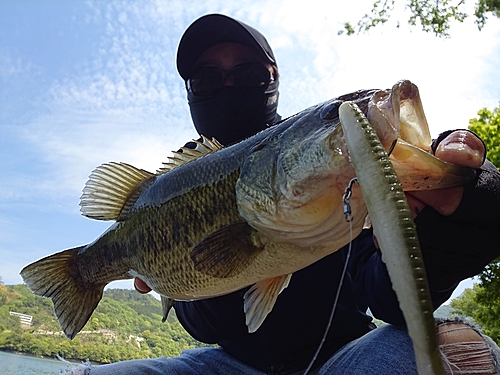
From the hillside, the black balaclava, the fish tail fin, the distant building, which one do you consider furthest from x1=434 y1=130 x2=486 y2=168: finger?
the distant building

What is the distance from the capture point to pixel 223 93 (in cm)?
331

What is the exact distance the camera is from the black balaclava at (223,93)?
3340mm

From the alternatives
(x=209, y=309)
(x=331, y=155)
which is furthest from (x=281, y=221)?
(x=209, y=309)

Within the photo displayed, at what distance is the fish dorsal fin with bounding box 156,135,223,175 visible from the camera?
6.90ft

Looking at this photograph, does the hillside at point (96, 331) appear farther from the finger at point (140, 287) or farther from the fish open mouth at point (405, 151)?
the fish open mouth at point (405, 151)

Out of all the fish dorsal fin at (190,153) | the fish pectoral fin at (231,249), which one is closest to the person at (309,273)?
the fish pectoral fin at (231,249)

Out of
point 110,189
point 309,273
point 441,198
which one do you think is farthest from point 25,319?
point 441,198

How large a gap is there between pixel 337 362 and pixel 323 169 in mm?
1348

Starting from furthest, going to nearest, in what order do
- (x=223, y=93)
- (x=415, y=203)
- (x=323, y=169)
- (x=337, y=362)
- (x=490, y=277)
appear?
1. (x=490, y=277)
2. (x=223, y=93)
3. (x=337, y=362)
4. (x=415, y=203)
5. (x=323, y=169)

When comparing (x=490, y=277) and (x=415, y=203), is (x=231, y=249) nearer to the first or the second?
(x=415, y=203)

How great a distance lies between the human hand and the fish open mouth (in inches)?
1.4

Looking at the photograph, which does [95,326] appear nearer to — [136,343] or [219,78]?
[136,343]

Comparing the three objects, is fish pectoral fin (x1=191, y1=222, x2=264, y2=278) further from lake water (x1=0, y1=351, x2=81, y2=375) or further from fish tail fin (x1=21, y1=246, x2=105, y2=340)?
lake water (x1=0, y1=351, x2=81, y2=375)

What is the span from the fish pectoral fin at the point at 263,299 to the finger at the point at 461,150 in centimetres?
79
